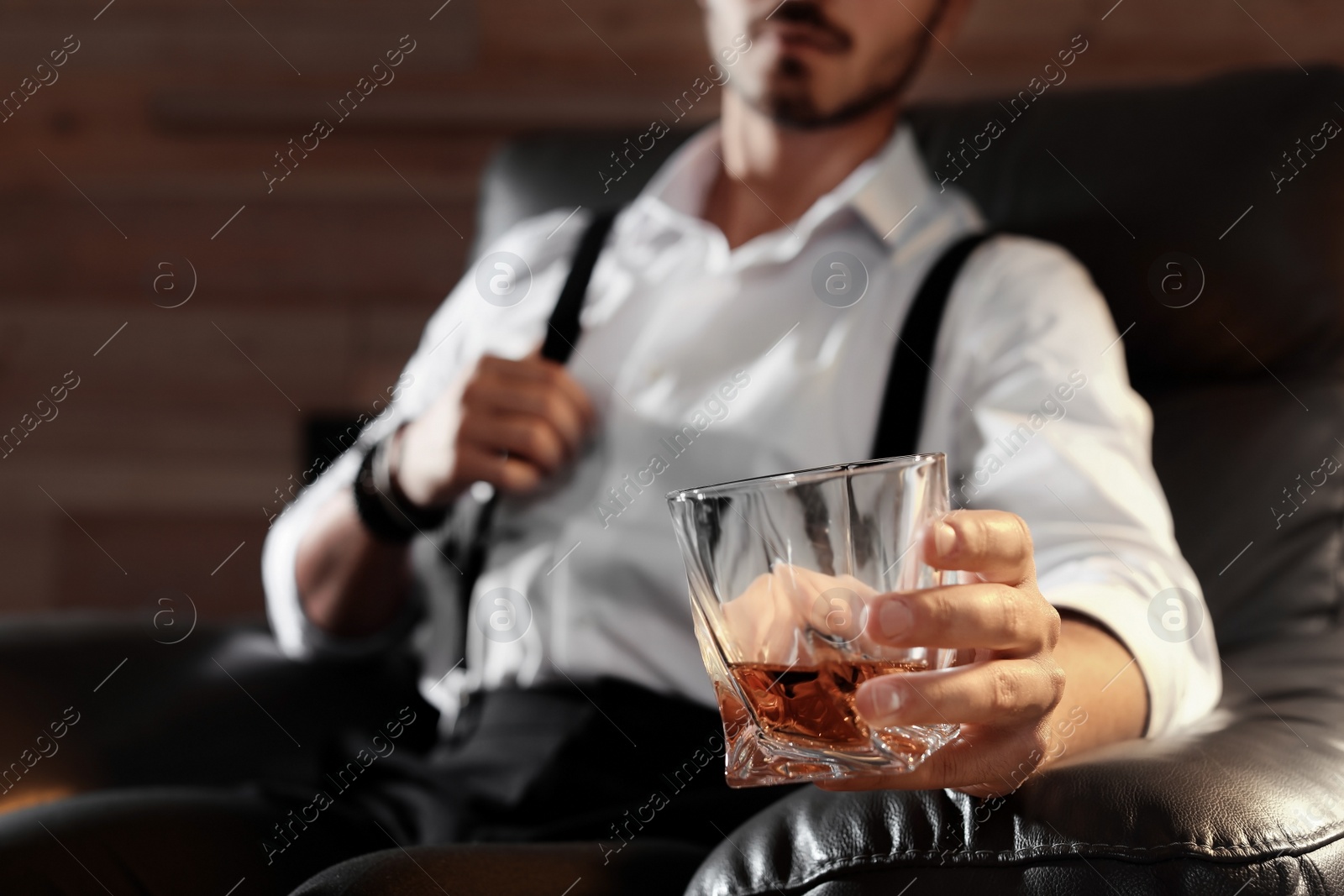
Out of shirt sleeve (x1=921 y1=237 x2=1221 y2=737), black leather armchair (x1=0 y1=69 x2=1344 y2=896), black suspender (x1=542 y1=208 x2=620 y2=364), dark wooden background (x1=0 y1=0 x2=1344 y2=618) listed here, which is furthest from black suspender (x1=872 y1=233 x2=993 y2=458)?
dark wooden background (x1=0 y1=0 x2=1344 y2=618)

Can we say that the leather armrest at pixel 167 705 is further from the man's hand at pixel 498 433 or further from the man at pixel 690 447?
the man's hand at pixel 498 433

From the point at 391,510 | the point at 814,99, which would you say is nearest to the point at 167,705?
the point at 391,510

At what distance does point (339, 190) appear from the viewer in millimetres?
2109

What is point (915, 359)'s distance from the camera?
0.88 metres

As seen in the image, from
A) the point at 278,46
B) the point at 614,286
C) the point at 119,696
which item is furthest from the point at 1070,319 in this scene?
the point at 278,46

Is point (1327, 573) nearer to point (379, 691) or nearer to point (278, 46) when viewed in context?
point (379, 691)

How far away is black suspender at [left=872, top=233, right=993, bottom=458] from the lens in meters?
0.85

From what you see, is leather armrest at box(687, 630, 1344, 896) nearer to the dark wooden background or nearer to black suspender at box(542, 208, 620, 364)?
black suspender at box(542, 208, 620, 364)

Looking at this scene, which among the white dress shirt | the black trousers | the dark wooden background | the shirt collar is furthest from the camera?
the dark wooden background

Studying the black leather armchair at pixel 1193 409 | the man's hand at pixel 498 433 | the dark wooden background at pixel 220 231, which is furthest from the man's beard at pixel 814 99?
the dark wooden background at pixel 220 231

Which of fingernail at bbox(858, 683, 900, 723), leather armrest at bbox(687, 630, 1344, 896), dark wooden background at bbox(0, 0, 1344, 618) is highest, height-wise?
dark wooden background at bbox(0, 0, 1344, 618)

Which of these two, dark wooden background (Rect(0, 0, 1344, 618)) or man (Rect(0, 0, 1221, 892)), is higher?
dark wooden background (Rect(0, 0, 1344, 618))

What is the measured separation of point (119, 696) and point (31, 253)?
1.59 meters

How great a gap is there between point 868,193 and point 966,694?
A: 2.05ft
